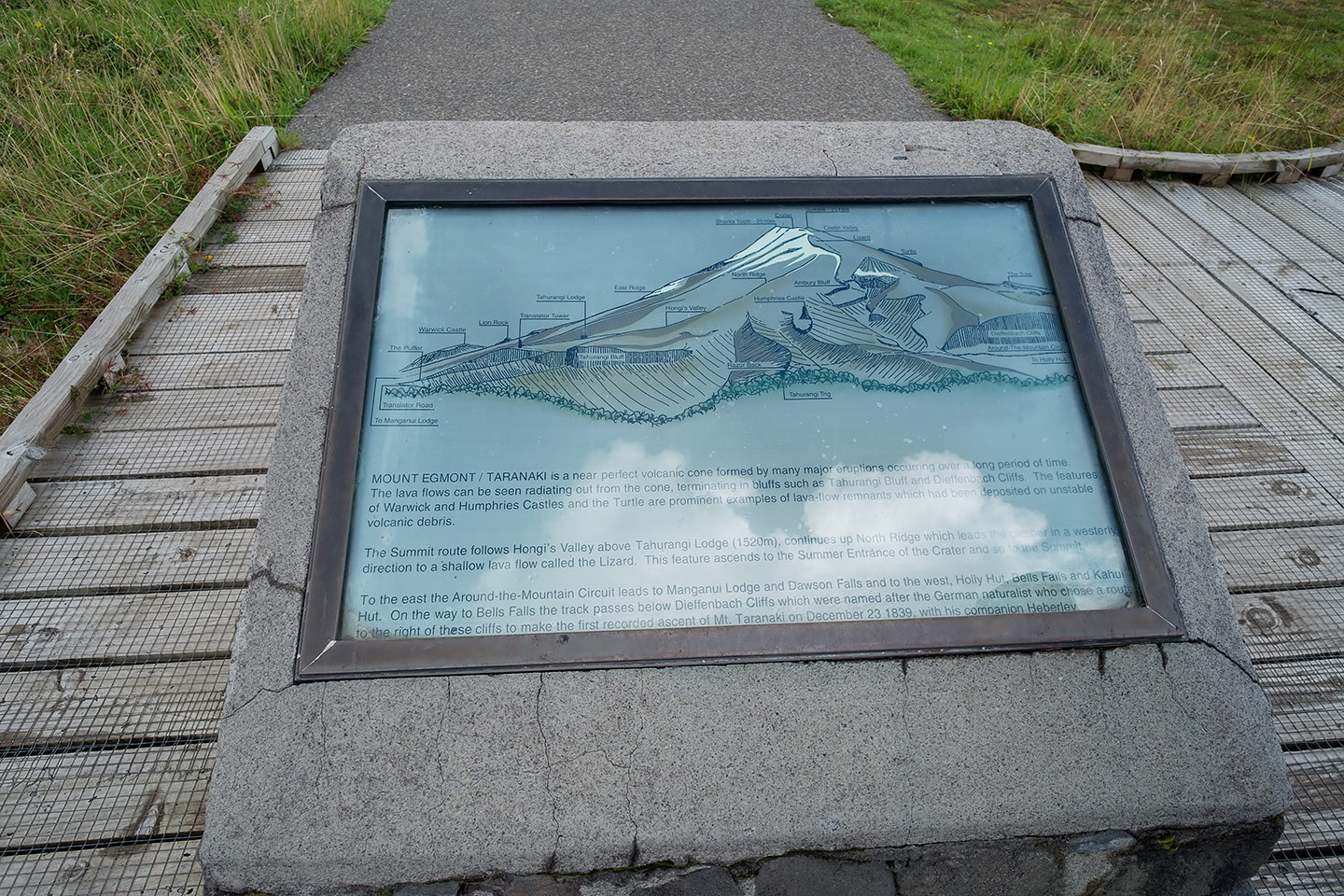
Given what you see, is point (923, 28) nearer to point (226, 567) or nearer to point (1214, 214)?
point (1214, 214)

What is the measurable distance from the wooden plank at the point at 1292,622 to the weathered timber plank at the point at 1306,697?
1.5 inches

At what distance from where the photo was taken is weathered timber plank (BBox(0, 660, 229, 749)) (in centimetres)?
188

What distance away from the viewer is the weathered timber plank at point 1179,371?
2.88 meters

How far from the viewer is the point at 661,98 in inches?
193

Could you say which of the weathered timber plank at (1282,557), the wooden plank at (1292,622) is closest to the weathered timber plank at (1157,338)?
the weathered timber plank at (1282,557)

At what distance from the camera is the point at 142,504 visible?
2.35m

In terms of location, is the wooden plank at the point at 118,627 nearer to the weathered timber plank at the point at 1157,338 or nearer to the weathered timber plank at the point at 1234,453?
the weathered timber plank at the point at 1234,453

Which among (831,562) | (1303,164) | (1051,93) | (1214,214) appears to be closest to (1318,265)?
(1214,214)

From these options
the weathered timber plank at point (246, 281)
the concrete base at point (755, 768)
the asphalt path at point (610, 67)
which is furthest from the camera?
the asphalt path at point (610, 67)

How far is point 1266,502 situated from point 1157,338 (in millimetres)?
831

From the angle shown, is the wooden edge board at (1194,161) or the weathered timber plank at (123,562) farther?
the wooden edge board at (1194,161)

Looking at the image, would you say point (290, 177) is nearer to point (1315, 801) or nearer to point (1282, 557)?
point (1282, 557)

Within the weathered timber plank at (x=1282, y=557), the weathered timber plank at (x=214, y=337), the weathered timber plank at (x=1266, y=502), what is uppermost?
the weathered timber plank at (x=214, y=337)

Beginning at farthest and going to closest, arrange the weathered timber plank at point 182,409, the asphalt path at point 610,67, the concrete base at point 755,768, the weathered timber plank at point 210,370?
the asphalt path at point 610,67, the weathered timber plank at point 210,370, the weathered timber plank at point 182,409, the concrete base at point 755,768
